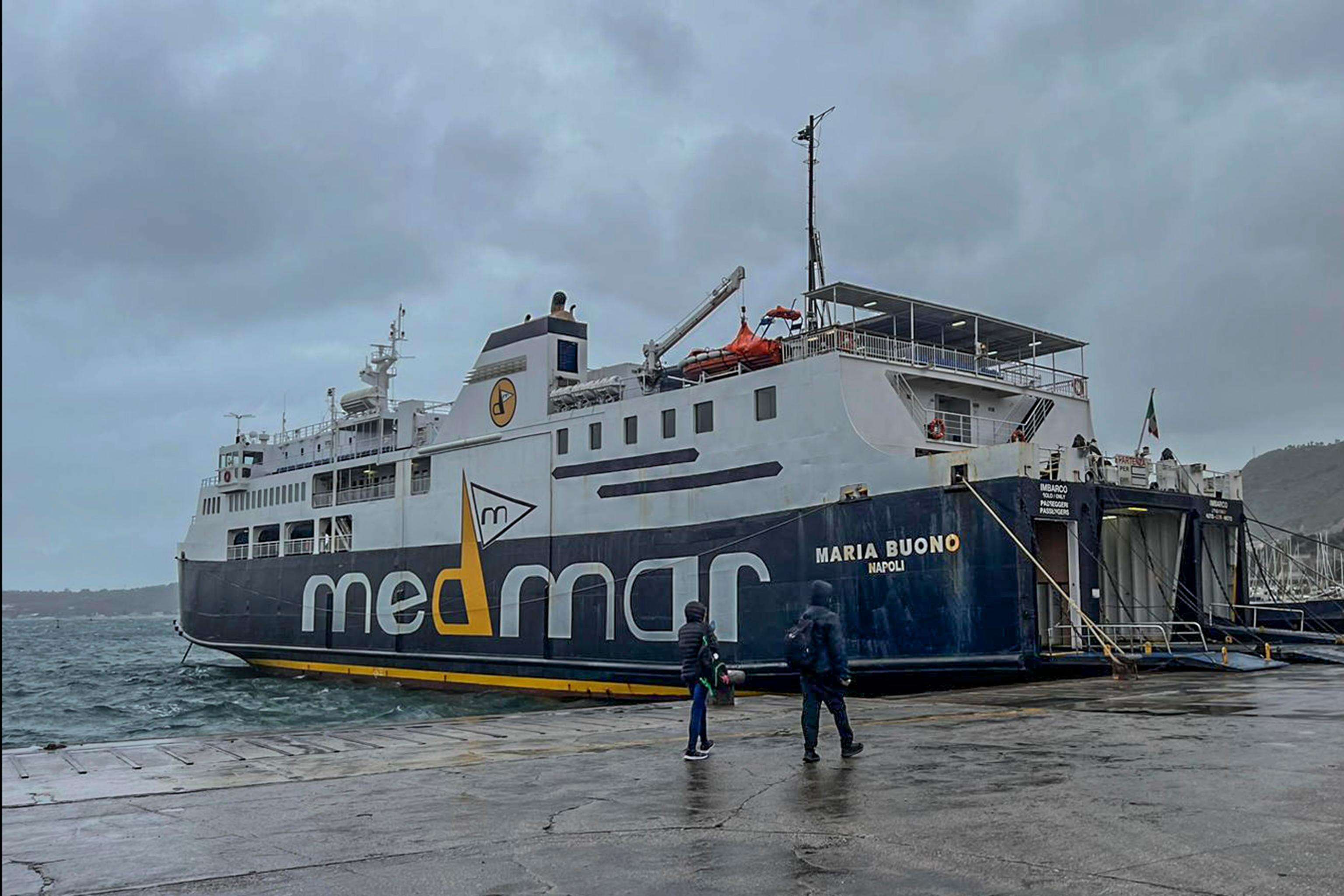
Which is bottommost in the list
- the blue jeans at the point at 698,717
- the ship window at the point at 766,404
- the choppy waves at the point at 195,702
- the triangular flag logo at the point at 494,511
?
the choppy waves at the point at 195,702

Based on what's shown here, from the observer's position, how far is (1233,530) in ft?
67.1

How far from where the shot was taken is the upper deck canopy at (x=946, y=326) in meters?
19.6

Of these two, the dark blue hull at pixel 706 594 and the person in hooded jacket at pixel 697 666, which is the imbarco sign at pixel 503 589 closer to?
the dark blue hull at pixel 706 594

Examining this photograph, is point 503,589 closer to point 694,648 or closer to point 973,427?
point 973,427

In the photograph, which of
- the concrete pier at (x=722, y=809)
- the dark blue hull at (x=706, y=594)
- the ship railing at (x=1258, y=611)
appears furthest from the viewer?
the ship railing at (x=1258, y=611)

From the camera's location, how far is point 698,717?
879cm

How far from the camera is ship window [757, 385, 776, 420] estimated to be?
64.4ft

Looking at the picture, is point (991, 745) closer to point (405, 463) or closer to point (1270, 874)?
point (1270, 874)

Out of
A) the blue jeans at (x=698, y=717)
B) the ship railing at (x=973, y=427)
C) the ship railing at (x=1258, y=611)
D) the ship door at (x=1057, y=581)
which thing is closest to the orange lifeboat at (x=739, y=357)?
the ship railing at (x=973, y=427)

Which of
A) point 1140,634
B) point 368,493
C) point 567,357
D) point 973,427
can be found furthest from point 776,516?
point 368,493

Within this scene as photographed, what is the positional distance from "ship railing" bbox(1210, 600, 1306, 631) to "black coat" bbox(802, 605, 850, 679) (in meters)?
14.4

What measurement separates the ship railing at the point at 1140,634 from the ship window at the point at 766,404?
6.14 m

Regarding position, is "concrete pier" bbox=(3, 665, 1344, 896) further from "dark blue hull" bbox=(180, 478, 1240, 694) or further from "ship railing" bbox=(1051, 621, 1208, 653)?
"ship railing" bbox=(1051, 621, 1208, 653)

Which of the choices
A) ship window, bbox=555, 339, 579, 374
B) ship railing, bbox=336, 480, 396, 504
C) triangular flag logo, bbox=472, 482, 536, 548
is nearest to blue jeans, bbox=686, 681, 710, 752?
triangular flag logo, bbox=472, 482, 536, 548
